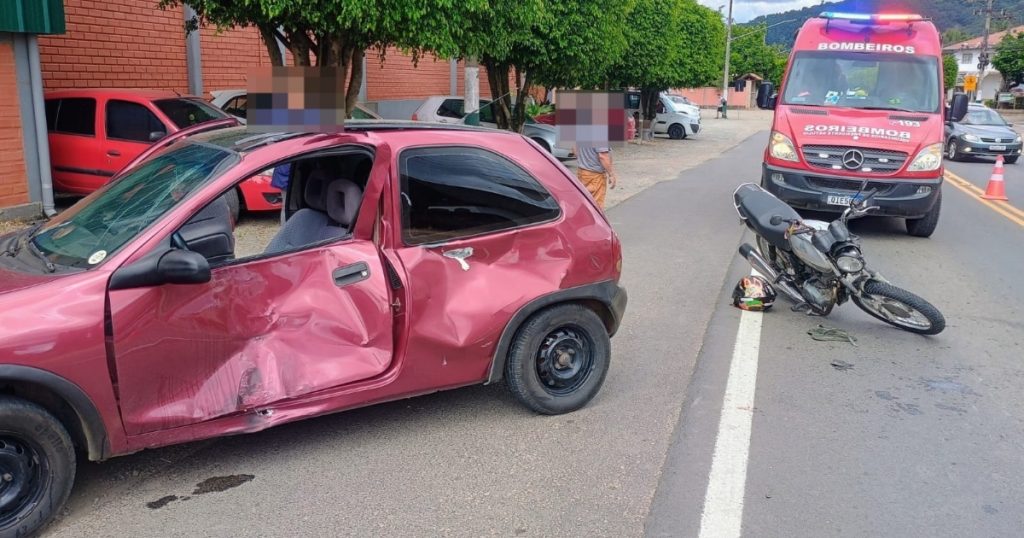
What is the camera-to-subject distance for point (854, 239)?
6.61 metres

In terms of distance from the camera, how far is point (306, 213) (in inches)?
192

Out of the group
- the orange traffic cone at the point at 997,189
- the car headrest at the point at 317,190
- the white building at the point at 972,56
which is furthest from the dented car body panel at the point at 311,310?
the white building at the point at 972,56

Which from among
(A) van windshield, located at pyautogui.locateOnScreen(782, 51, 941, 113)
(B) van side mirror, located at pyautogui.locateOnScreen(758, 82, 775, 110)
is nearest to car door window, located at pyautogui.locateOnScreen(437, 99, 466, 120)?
(B) van side mirror, located at pyautogui.locateOnScreen(758, 82, 775, 110)

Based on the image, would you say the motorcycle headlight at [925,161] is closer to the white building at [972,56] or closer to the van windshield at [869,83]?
the van windshield at [869,83]

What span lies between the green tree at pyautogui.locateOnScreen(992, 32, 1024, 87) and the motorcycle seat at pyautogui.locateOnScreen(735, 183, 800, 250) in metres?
65.9

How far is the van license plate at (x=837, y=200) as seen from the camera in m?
9.94

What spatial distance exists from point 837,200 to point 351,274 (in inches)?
298

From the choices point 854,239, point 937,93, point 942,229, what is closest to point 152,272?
point 854,239

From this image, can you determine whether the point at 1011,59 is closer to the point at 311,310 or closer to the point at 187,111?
the point at 187,111

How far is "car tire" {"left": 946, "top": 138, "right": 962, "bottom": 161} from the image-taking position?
2345 centimetres

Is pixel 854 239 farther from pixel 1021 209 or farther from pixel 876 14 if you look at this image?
pixel 1021 209

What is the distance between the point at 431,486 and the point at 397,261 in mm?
1110

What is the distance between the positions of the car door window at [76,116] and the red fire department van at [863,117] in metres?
8.86

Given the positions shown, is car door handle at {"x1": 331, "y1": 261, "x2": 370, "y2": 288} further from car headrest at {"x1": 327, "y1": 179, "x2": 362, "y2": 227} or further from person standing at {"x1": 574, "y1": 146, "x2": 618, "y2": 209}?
person standing at {"x1": 574, "y1": 146, "x2": 618, "y2": 209}
